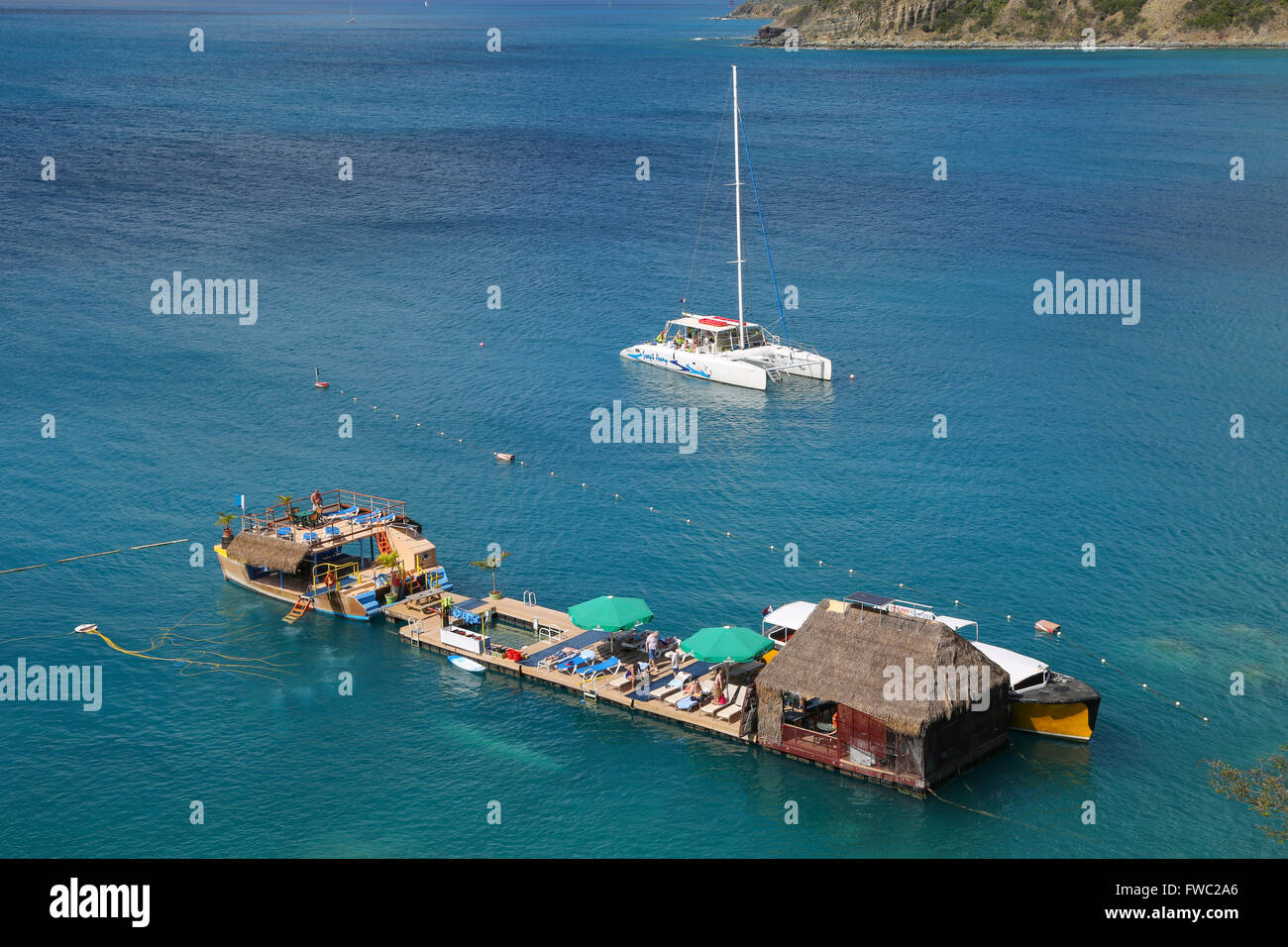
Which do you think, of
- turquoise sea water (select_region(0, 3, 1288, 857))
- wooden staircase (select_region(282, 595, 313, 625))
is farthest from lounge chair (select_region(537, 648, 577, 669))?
wooden staircase (select_region(282, 595, 313, 625))

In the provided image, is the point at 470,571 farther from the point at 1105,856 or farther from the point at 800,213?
the point at 800,213

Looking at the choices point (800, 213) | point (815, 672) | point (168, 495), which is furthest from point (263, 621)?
point (800, 213)

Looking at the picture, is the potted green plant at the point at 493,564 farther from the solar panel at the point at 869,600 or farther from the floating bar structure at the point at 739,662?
the solar panel at the point at 869,600

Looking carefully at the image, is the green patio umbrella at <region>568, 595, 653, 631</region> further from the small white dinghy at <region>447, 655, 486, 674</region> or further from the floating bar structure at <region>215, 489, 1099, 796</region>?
the small white dinghy at <region>447, 655, 486, 674</region>

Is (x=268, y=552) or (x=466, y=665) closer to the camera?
(x=466, y=665)

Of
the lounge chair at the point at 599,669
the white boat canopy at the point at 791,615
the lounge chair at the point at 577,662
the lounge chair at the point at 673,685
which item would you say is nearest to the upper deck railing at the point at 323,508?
the lounge chair at the point at 577,662

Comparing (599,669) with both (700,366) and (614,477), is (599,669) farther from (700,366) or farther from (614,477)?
(700,366)

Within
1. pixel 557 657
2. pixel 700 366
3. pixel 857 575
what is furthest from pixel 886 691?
pixel 700 366
